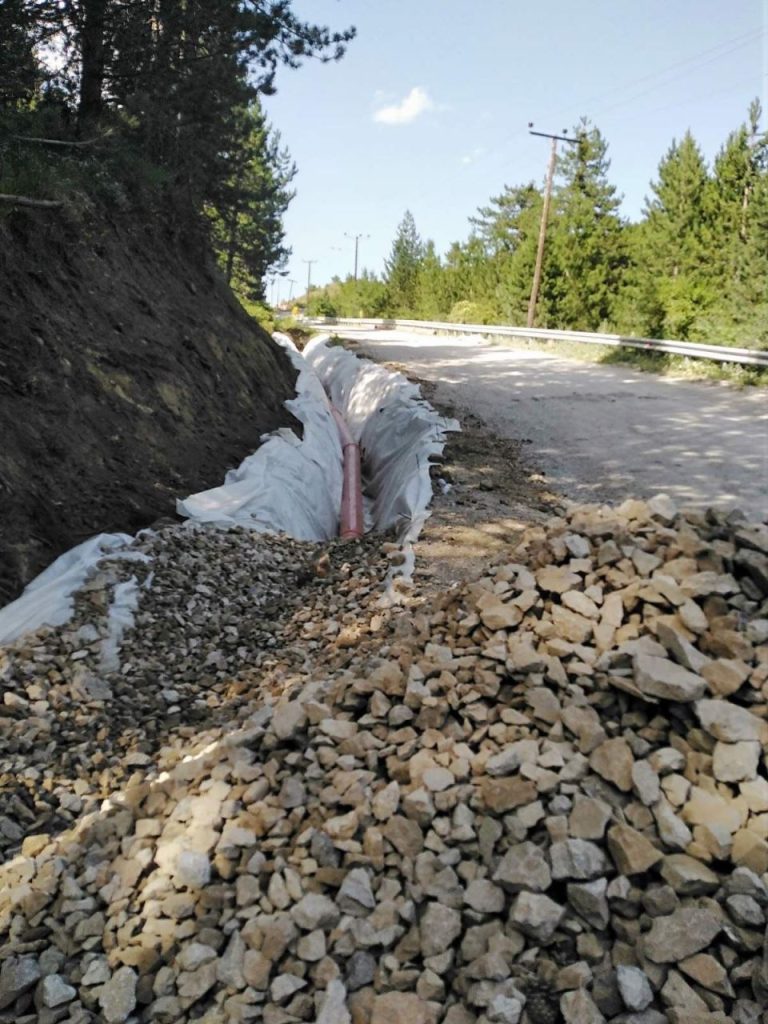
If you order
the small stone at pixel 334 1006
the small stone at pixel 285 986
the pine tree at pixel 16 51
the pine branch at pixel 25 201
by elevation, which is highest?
the pine tree at pixel 16 51

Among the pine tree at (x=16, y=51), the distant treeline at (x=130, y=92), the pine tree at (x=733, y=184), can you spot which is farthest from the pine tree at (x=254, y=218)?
the pine tree at (x=733, y=184)

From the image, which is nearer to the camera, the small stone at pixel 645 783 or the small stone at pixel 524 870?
the small stone at pixel 524 870

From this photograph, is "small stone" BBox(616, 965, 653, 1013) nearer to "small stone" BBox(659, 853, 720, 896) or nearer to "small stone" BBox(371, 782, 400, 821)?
"small stone" BBox(659, 853, 720, 896)

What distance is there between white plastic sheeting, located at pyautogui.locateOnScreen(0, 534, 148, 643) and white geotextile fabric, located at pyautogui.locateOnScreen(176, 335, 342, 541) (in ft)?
3.56

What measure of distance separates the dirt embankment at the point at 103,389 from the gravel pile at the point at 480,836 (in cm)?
297

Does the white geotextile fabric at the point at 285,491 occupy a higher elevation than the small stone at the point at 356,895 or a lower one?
lower

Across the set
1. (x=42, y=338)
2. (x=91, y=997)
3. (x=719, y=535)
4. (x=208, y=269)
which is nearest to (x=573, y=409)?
(x=208, y=269)

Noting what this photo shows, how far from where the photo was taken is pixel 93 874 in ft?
9.64

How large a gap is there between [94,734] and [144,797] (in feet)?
3.64

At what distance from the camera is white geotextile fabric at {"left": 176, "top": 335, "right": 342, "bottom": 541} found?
7.29 m

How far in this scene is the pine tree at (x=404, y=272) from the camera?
174 ft

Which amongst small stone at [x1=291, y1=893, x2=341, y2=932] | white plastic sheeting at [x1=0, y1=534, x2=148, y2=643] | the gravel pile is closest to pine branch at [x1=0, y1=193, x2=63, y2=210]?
white plastic sheeting at [x1=0, y1=534, x2=148, y2=643]

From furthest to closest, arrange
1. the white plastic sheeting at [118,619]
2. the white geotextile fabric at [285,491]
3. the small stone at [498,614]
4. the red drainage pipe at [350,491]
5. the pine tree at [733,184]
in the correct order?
the pine tree at [733,184]
the red drainage pipe at [350,491]
the white geotextile fabric at [285,491]
the white plastic sheeting at [118,619]
the small stone at [498,614]

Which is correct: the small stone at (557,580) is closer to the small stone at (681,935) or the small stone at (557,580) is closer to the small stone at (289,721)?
the small stone at (289,721)
